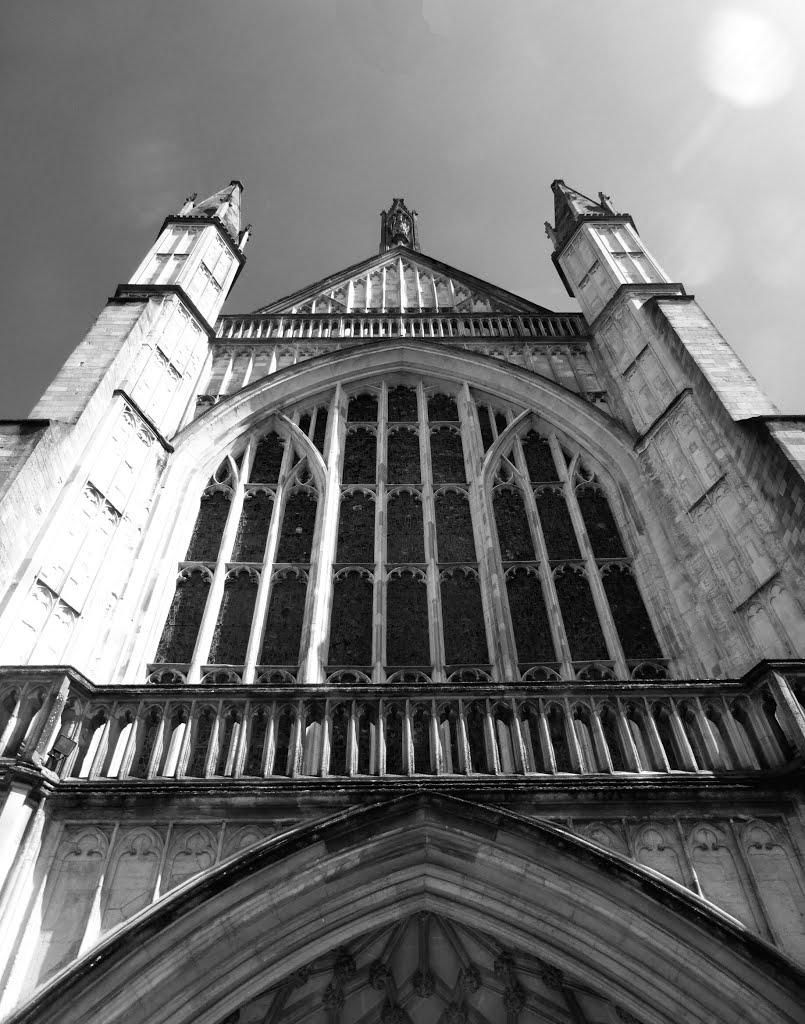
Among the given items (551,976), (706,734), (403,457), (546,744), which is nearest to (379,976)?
(551,976)

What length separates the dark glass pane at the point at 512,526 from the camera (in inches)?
387

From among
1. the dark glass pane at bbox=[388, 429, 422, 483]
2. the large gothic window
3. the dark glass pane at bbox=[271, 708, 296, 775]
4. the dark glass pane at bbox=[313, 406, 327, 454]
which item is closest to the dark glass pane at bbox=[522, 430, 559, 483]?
the large gothic window

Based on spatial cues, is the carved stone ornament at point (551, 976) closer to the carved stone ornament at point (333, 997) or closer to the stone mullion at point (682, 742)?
the carved stone ornament at point (333, 997)

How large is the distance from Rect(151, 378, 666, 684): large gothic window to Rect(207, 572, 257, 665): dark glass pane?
2 centimetres

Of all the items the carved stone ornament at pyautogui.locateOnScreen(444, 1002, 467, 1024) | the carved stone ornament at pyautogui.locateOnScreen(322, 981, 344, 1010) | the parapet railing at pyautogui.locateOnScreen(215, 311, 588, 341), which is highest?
the parapet railing at pyautogui.locateOnScreen(215, 311, 588, 341)

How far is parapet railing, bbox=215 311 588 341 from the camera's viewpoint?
1377 cm

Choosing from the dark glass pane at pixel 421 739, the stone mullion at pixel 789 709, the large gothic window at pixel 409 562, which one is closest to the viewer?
the stone mullion at pixel 789 709

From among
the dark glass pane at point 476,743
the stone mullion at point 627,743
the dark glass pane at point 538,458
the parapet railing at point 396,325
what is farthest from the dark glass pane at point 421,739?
the parapet railing at point 396,325

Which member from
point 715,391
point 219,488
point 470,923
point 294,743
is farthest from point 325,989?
point 715,391

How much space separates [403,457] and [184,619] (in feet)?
13.1

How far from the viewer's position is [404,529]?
10.3 meters

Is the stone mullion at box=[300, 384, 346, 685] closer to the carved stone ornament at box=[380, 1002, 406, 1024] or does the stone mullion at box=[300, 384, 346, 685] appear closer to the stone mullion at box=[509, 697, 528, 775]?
the stone mullion at box=[509, 697, 528, 775]

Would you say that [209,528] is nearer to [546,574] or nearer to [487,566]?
[487,566]

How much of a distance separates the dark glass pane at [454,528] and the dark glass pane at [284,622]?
174 cm
